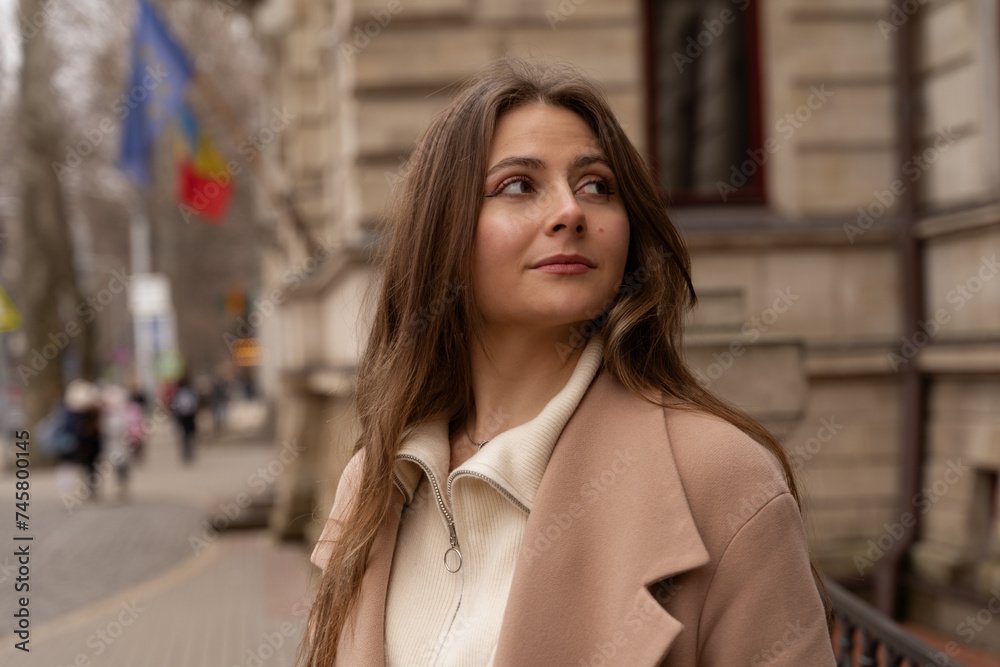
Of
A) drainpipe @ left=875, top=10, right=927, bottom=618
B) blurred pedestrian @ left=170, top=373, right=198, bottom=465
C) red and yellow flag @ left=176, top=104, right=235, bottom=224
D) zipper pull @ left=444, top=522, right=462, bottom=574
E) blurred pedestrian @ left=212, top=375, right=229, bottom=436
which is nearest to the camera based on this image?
zipper pull @ left=444, top=522, right=462, bottom=574

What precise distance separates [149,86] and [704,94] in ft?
22.6

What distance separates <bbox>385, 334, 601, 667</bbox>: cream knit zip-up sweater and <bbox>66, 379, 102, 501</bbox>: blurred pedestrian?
13.9 m

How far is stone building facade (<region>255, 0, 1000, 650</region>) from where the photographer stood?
730 centimetres

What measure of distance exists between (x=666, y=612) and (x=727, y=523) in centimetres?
18

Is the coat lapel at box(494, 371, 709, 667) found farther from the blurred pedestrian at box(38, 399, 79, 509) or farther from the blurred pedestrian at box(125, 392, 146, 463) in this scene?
the blurred pedestrian at box(125, 392, 146, 463)

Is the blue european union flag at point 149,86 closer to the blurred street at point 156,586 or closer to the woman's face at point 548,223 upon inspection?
the blurred street at point 156,586

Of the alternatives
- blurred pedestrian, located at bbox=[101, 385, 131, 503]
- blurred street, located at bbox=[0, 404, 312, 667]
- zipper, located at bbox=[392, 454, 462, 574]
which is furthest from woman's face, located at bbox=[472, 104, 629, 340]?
blurred pedestrian, located at bbox=[101, 385, 131, 503]

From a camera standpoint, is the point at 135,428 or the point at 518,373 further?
the point at 135,428

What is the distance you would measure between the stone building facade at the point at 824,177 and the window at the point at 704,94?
0.7 inches

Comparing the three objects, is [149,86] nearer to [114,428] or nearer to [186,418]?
[114,428]

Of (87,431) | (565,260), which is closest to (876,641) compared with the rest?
(565,260)

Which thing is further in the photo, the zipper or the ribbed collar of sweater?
the zipper

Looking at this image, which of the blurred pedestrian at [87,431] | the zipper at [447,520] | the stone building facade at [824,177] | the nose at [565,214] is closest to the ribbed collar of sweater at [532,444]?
the zipper at [447,520]

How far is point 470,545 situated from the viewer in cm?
201
